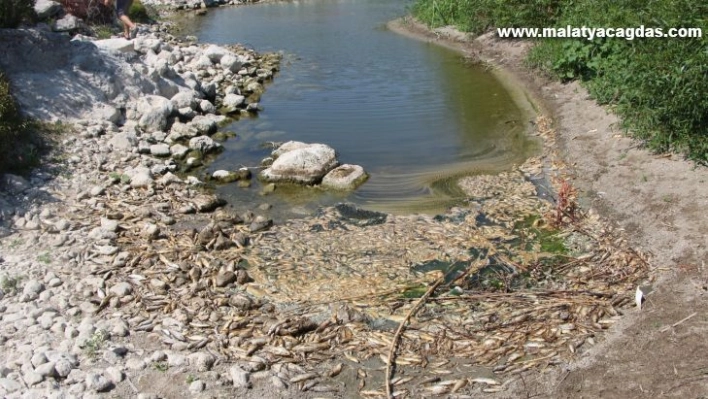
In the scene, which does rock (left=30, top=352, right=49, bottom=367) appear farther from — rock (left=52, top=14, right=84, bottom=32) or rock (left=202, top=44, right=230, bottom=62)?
rock (left=52, top=14, right=84, bottom=32)

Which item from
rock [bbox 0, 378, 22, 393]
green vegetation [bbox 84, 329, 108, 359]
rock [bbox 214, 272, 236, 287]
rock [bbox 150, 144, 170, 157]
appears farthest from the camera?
rock [bbox 150, 144, 170, 157]

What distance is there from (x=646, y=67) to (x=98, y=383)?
880 centimetres

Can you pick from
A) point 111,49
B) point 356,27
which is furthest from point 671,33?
point 356,27

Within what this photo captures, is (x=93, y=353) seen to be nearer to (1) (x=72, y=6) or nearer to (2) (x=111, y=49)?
(2) (x=111, y=49)

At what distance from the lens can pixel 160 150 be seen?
37.8ft

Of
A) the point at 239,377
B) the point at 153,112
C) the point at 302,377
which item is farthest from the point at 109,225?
the point at 153,112

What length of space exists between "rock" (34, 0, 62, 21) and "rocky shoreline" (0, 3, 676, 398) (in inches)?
378

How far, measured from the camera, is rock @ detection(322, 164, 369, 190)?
10.1 metres

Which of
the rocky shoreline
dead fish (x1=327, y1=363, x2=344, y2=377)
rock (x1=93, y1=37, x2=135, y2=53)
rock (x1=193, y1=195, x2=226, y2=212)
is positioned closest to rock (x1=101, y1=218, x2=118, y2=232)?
the rocky shoreline

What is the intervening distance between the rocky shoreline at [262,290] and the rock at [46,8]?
9594 mm

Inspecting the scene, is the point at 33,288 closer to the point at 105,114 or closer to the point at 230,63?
the point at 105,114

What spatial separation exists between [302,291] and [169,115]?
731cm

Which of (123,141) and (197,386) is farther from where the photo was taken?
(123,141)

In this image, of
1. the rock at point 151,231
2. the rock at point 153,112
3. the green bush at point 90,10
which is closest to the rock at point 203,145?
the rock at point 153,112
